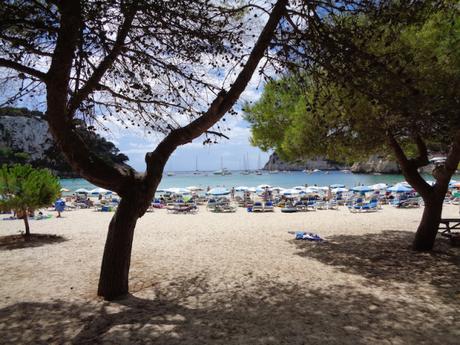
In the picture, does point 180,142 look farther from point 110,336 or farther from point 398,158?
point 398,158

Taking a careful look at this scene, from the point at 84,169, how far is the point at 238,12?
12.5 feet

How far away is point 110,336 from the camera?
3777 millimetres

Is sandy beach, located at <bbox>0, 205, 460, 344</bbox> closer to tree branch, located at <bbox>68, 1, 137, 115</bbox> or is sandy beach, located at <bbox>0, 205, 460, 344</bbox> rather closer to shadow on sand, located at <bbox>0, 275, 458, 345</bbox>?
shadow on sand, located at <bbox>0, 275, 458, 345</bbox>

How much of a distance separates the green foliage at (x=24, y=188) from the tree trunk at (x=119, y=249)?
7760 millimetres

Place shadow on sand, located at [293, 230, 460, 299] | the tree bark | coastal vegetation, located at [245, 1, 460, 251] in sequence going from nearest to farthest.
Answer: coastal vegetation, located at [245, 1, 460, 251], shadow on sand, located at [293, 230, 460, 299], the tree bark

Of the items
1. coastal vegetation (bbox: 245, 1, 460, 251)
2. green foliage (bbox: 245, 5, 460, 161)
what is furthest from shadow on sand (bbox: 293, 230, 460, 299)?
green foliage (bbox: 245, 5, 460, 161)

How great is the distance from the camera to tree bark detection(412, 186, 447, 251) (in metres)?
8.27

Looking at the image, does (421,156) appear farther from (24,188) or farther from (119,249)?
(24,188)

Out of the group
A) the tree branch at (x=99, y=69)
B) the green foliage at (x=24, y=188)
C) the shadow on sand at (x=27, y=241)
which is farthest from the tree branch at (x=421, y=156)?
the green foliage at (x=24, y=188)

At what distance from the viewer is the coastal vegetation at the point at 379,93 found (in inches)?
199

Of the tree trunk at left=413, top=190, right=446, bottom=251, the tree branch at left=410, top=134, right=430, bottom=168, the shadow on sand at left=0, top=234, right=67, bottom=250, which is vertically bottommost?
the shadow on sand at left=0, top=234, right=67, bottom=250

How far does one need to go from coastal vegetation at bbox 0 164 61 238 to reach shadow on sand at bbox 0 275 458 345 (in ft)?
24.0

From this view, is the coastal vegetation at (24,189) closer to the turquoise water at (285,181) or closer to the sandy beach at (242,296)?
the sandy beach at (242,296)

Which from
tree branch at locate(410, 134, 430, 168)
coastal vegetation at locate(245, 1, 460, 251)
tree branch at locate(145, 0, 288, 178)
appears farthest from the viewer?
tree branch at locate(410, 134, 430, 168)
